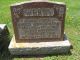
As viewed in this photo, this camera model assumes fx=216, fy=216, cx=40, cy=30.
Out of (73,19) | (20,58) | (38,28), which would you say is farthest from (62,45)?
(73,19)

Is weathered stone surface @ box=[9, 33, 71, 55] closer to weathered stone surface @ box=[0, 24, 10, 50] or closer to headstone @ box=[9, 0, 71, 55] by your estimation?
headstone @ box=[9, 0, 71, 55]

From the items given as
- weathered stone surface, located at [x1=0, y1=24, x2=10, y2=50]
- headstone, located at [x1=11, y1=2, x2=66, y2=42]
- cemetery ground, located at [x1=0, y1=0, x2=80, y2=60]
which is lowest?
cemetery ground, located at [x1=0, y1=0, x2=80, y2=60]

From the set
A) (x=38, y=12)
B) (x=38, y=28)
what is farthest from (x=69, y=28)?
(x=38, y=12)

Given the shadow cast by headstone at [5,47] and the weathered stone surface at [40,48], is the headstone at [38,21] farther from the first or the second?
the shadow cast by headstone at [5,47]

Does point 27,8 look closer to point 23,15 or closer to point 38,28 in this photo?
point 23,15

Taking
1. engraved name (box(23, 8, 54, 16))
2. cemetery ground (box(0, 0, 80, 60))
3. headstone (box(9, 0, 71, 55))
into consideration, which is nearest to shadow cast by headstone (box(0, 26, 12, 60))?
cemetery ground (box(0, 0, 80, 60))

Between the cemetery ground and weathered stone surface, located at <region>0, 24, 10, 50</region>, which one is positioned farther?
weathered stone surface, located at <region>0, 24, 10, 50</region>

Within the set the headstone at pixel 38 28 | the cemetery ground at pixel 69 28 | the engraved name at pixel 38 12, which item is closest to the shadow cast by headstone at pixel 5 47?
the cemetery ground at pixel 69 28

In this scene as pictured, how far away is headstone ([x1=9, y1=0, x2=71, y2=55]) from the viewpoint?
514 centimetres

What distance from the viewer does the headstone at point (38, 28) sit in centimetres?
514

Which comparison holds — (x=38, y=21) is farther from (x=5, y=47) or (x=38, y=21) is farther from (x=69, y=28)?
(x=69, y=28)

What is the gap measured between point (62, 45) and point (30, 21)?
1.00 metres

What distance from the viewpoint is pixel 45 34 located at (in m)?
5.50

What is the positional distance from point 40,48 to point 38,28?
1.66 feet
